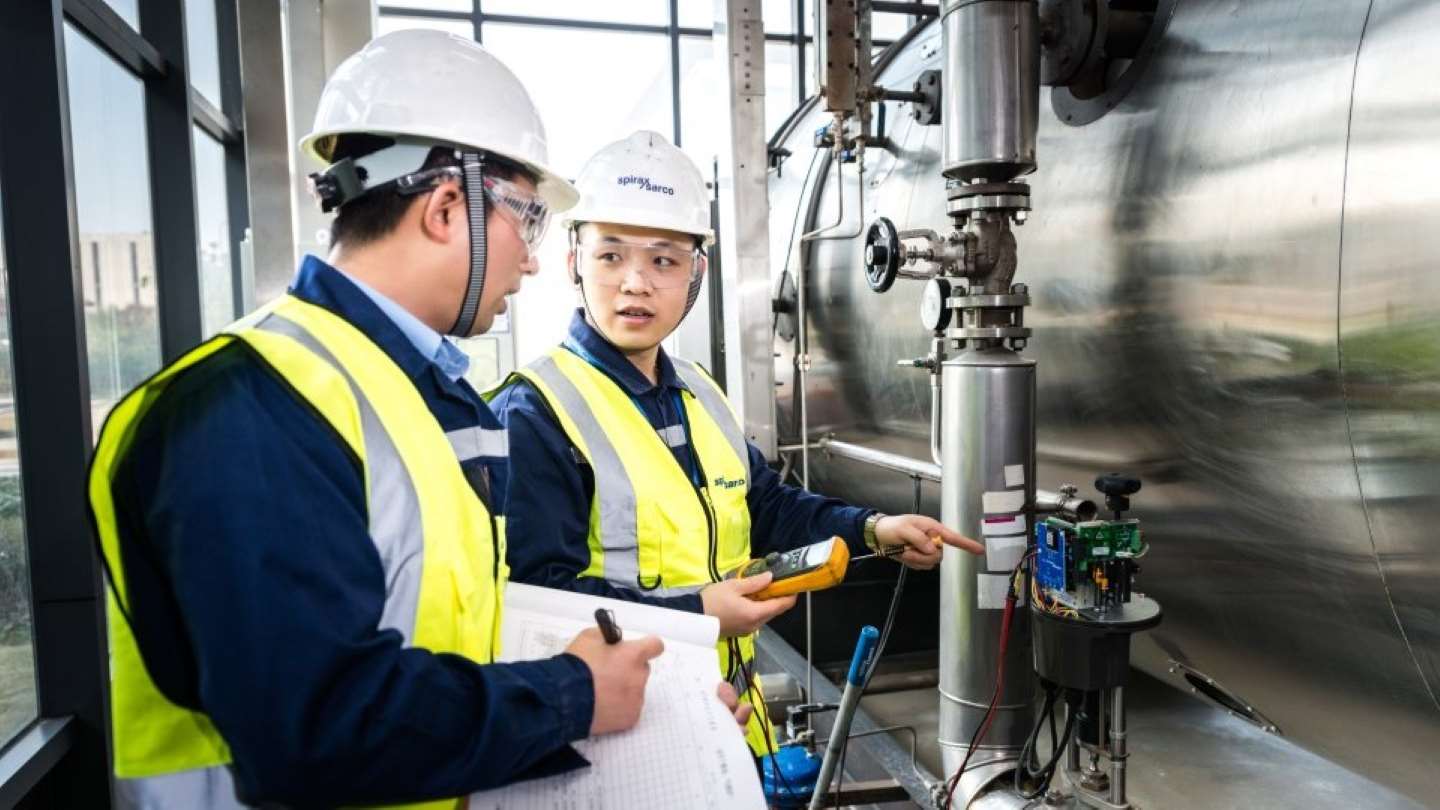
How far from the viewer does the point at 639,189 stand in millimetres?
1425

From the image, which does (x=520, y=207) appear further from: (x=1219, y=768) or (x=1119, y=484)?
(x=1219, y=768)

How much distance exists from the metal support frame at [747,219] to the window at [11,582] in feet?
5.28

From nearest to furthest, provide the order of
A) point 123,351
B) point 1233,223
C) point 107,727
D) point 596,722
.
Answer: point 596,722, point 1233,223, point 107,727, point 123,351

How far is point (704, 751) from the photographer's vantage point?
79 centimetres

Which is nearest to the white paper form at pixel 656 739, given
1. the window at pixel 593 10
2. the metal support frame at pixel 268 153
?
the metal support frame at pixel 268 153

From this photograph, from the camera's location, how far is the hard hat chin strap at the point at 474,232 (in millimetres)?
841

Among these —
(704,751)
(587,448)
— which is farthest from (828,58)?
(704,751)

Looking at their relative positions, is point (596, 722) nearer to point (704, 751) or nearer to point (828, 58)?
point (704, 751)

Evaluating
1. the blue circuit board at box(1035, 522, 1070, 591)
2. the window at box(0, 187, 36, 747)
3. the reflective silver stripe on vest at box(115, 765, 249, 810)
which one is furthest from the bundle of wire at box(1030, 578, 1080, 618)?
the window at box(0, 187, 36, 747)

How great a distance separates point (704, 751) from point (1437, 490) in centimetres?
84

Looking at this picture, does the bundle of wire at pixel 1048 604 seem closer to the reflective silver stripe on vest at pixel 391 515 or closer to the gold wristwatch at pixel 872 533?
the gold wristwatch at pixel 872 533

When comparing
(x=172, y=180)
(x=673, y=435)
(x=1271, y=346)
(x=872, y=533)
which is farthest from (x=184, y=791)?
(x=172, y=180)

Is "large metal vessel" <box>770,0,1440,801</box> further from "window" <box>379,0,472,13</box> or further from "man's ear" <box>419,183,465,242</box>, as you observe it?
"window" <box>379,0,472,13</box>

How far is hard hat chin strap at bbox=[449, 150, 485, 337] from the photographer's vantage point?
841 mm
